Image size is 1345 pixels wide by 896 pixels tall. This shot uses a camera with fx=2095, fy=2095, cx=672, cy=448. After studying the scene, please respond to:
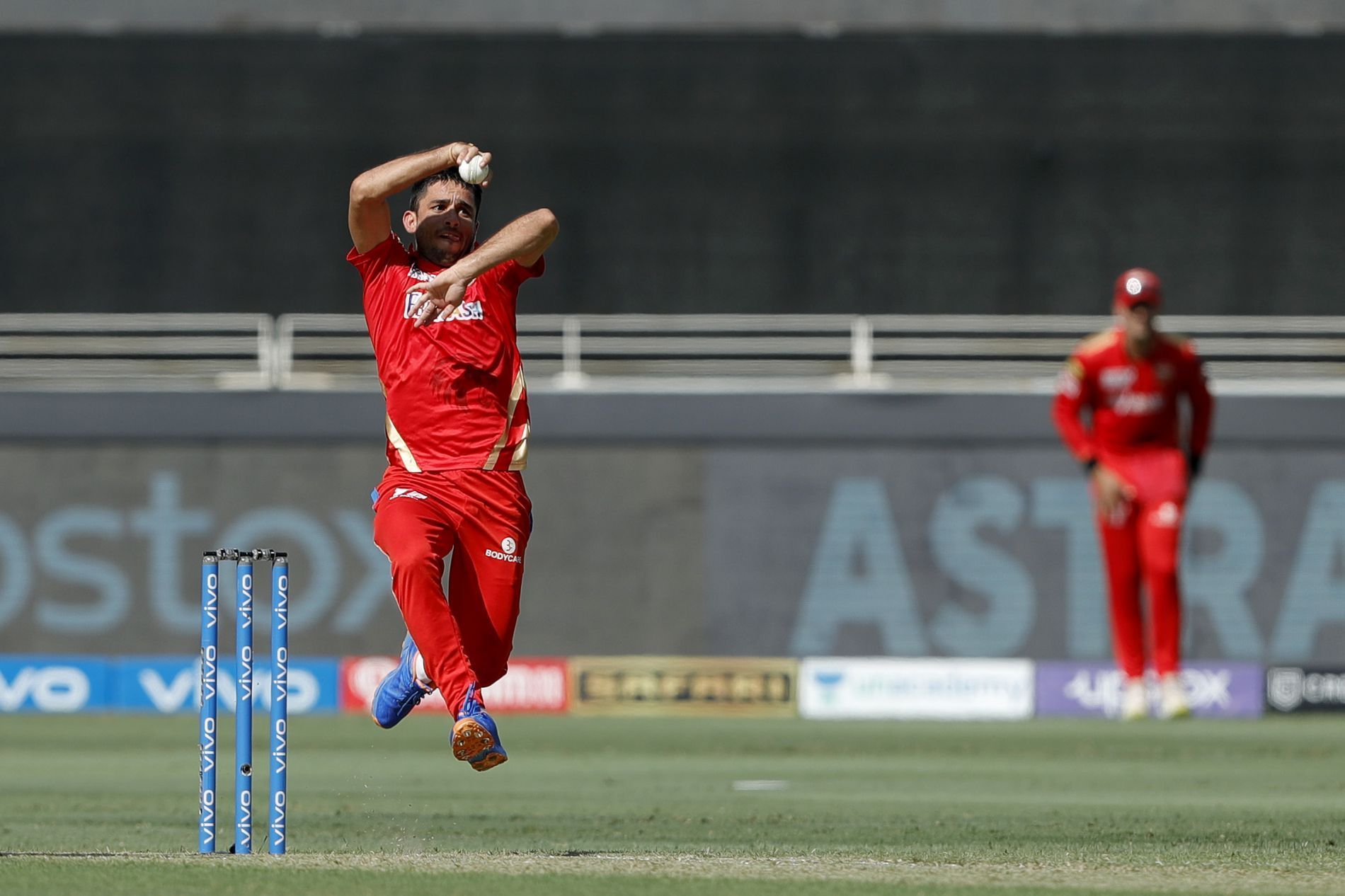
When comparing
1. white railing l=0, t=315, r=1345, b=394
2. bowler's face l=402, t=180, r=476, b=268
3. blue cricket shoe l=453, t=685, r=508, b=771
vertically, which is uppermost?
white railing l=0, t=315, r=1345, b=394

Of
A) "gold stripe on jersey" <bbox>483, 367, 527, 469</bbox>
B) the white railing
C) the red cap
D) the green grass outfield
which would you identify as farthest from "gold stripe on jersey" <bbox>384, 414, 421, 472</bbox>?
the white railing

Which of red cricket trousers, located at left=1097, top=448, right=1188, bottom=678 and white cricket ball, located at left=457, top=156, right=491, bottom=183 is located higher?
white cricket ball, located at left=457, top=156, right=491, bottom=183

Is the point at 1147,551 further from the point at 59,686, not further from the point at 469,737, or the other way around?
the point at 59,686

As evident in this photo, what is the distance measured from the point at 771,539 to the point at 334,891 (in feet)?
43.0

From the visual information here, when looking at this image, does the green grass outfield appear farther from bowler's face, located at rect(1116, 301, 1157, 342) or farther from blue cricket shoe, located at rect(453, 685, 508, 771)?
bowler's face, located at rect(1116, 301, 1157, 342)

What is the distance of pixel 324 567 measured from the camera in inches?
701

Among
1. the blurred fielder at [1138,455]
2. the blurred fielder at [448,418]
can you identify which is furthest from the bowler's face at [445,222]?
the blurred fielder at [1138,455]

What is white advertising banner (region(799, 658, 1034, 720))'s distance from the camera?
15766mm

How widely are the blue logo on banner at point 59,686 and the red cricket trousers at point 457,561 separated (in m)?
10.2

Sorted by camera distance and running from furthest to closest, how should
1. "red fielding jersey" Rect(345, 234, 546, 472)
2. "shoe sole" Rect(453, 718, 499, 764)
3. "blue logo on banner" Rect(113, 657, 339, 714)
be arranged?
"blue logo on banner" Rect(113, 657, 339, 714) < "red fielding jersey" Rect(345, 234, 546, 472) < "shoe sole" Rect(453, 718, 499, 764)

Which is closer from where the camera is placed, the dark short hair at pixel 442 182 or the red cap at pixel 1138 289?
the dark short hair at pixel 442 182

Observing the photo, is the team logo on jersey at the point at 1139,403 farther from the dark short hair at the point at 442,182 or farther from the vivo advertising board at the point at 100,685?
the vivo advertising board at the point at 100,685

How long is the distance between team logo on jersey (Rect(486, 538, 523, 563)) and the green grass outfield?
2.84 feet

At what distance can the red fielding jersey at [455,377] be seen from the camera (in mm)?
6172
